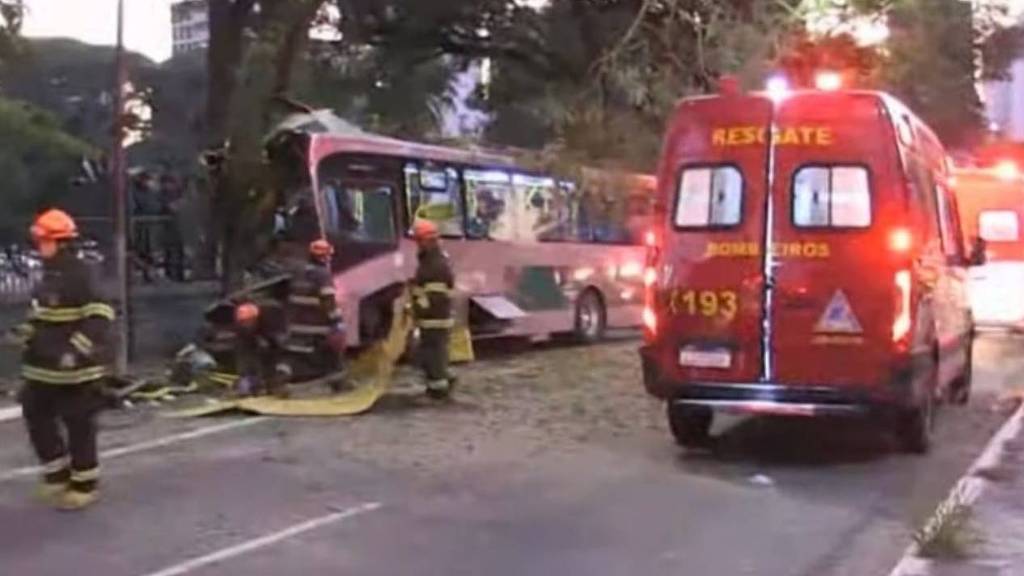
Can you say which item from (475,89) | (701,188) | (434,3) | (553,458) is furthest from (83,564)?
(475,89)

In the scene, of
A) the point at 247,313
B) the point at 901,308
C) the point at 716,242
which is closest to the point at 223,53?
the point at 247,313

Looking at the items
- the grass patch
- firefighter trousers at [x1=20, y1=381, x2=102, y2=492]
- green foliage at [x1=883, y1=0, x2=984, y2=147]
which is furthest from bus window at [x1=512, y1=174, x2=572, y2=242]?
the grass patch

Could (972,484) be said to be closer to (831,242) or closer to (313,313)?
(831,242)

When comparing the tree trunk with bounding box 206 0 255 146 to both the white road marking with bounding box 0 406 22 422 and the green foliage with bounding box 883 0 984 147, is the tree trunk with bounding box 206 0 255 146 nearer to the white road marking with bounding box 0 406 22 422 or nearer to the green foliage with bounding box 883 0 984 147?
the white road marking with bounding box 0 406 22 422

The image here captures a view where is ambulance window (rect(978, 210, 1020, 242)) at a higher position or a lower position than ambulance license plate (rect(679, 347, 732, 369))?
higher

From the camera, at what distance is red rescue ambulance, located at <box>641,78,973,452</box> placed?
1202 cm

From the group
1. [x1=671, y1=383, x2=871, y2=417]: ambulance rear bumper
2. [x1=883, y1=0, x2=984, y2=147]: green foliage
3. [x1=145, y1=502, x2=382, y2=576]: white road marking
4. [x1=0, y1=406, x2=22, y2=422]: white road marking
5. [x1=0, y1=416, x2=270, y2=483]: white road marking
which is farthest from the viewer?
[x1=883, y1=0, x2=984, y2=147]: green foliage

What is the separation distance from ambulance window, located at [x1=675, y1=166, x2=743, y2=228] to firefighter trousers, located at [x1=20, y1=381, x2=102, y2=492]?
4.47 m

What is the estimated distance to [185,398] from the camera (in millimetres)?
16609

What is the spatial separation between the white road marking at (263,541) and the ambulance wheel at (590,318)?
15644 mm

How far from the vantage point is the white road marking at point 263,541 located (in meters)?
Answer: 8.54

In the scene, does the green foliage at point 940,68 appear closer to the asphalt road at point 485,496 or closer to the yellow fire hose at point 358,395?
the yellow fire hose at point 358,395

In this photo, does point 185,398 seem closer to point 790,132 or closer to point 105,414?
point 105,414

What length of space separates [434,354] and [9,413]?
12.8 feet
